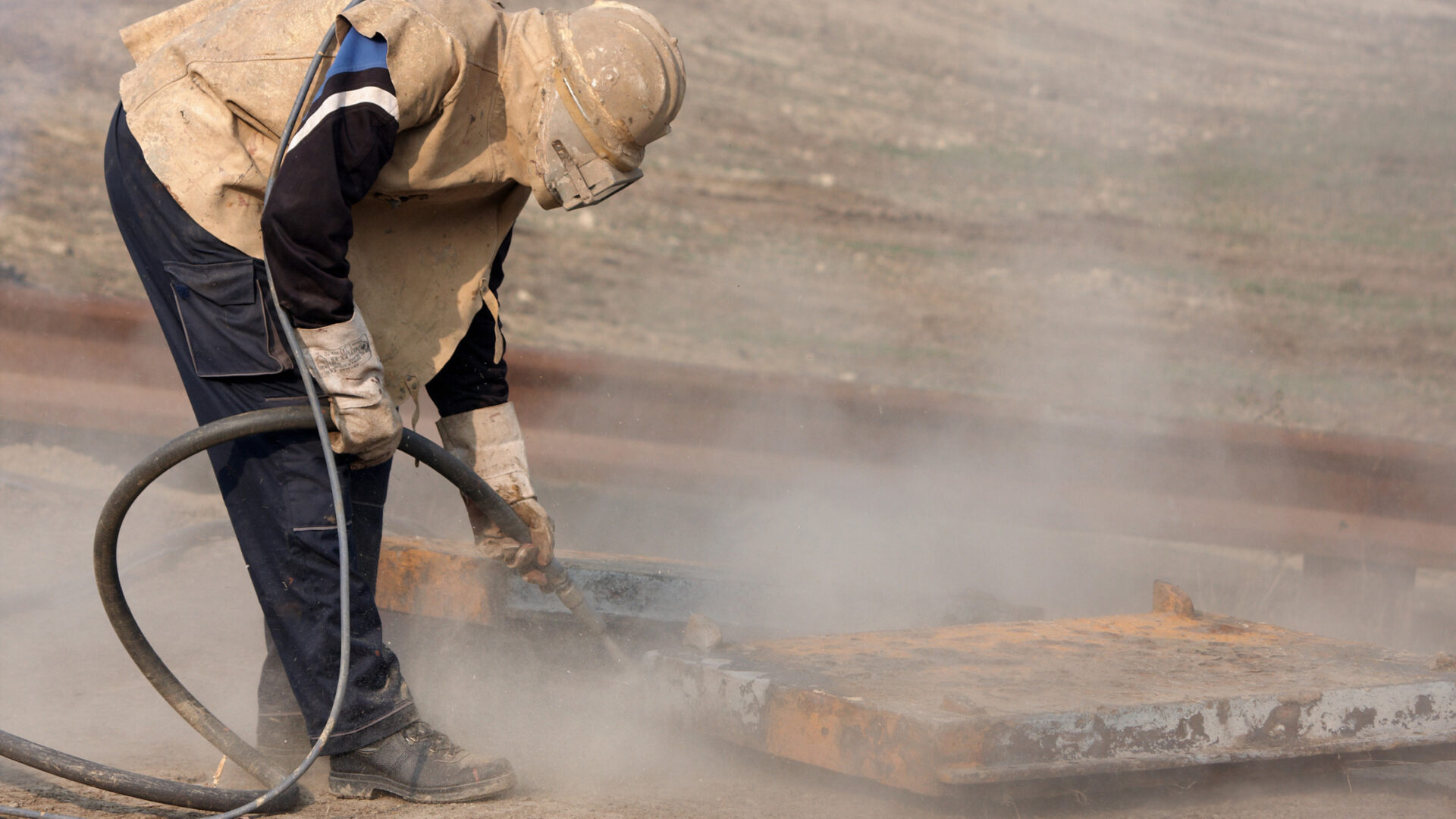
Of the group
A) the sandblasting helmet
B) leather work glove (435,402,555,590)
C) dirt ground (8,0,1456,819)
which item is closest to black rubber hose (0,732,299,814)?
dirt ground (8,0,1456,819)

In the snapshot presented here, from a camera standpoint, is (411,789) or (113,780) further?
(411,789)

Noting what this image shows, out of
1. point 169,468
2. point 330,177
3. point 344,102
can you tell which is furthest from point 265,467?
point 344,102

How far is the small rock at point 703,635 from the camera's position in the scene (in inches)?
99.7

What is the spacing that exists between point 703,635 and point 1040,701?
67 centimetres

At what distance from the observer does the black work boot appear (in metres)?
2.26

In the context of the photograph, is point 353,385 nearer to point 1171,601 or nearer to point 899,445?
point 1171,601

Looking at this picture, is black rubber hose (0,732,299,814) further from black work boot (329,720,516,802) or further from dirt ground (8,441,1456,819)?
black work boot (329,720,516,802)

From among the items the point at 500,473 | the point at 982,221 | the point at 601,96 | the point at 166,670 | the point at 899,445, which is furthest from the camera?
the point at 982,221

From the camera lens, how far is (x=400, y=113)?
2090mm

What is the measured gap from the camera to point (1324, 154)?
11.9 meters

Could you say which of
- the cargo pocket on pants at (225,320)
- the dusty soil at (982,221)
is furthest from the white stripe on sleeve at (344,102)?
the dusty soil at (982,221)

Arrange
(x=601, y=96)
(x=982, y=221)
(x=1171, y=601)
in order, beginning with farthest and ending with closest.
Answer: (x=982, y=221), (x=1171, y=601), (x=601, y=96)

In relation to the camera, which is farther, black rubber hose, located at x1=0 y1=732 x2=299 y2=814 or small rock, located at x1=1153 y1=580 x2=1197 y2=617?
small rock, located at x1=1153 y1=580 x2=1197 y2=617

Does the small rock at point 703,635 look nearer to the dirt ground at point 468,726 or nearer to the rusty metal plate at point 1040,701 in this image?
the rusty metal plate at point 1040,701
